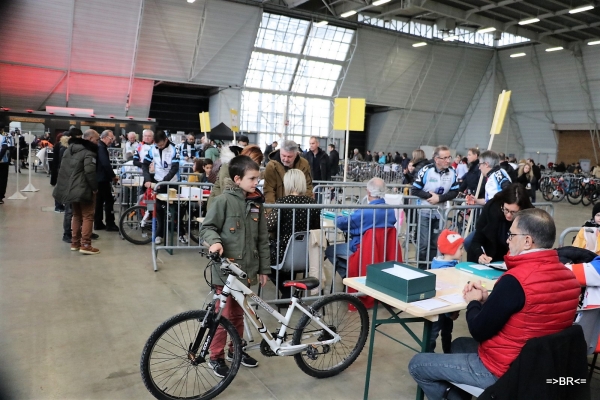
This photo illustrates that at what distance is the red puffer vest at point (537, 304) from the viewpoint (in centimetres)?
207

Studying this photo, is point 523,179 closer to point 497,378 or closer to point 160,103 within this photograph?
point 497,378

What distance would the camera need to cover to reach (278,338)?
3066 mm

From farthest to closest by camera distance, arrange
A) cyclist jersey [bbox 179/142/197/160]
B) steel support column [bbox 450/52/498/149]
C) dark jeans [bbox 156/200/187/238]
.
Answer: steel support column [bbox 450/52/498/149]
cyclist jersey [bbox 179/142/197/160]
dark jeans [bbox 156/200/187/238]

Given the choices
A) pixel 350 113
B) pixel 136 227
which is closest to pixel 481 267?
pixel 350 113

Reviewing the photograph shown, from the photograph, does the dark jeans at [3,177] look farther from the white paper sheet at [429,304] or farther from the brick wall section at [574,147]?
the brick wall section at [574,147]

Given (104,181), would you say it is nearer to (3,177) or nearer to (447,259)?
(3,177)

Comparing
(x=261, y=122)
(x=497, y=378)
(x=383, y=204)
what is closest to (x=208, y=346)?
(x=497, y=378)

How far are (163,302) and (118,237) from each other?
330cm

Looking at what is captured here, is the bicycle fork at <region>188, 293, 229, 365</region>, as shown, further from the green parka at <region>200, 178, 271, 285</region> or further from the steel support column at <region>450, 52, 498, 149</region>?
the steel support column at <region>450, 52, 498, 149</region>

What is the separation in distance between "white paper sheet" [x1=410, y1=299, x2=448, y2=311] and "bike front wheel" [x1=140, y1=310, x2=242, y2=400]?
44.0 inches

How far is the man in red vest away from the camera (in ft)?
6.81

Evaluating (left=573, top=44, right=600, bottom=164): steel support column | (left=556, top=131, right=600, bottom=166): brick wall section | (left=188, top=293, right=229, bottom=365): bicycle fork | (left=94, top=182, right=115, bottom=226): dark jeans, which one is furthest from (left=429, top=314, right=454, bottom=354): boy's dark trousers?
(left=556, top=131, right=600, bottom=166): brick wall section

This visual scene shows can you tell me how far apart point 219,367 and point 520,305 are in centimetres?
189

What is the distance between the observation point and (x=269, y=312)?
2.97 metres
